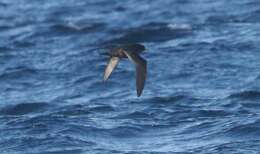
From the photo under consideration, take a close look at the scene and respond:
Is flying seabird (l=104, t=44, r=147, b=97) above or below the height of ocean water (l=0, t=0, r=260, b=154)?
above

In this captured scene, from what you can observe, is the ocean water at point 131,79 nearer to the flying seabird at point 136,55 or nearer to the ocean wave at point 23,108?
the ocean wave at point 23,108

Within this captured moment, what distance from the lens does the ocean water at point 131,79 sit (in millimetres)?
16328

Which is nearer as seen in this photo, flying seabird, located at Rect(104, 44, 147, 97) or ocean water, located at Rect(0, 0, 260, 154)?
flying seabird, located at Rect(104, 44, 147, 97)

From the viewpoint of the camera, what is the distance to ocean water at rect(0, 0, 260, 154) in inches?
643

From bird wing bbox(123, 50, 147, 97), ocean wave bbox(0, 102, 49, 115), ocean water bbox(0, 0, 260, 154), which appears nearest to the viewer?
bird wing bbox(123, 50, 147, 97)

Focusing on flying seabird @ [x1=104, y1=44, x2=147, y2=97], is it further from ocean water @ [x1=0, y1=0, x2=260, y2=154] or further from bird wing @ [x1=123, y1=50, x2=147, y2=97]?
ocean water @ [x1=0, y1=0, x2=260, y2=154]

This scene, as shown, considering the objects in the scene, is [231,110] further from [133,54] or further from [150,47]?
[150,47]

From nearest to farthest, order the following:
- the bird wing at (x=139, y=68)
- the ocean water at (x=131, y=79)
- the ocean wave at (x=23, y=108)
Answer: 1. the bird wing at (x=139, y=68)
2. the ocean water at (x=131, y=79)
3. the ocean wave at (x=23, y=108)

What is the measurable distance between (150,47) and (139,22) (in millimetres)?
2600

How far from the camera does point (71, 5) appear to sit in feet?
91.8

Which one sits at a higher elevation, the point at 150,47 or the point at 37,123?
the point at 37,123

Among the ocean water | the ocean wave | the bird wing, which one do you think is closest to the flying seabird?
the bird wing

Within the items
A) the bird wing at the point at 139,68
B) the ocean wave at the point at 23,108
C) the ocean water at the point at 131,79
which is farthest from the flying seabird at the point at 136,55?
the ocean wave at the point at 23,108

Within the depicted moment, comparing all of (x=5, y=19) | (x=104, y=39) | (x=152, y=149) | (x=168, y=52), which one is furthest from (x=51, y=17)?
(x=152, y=149)
